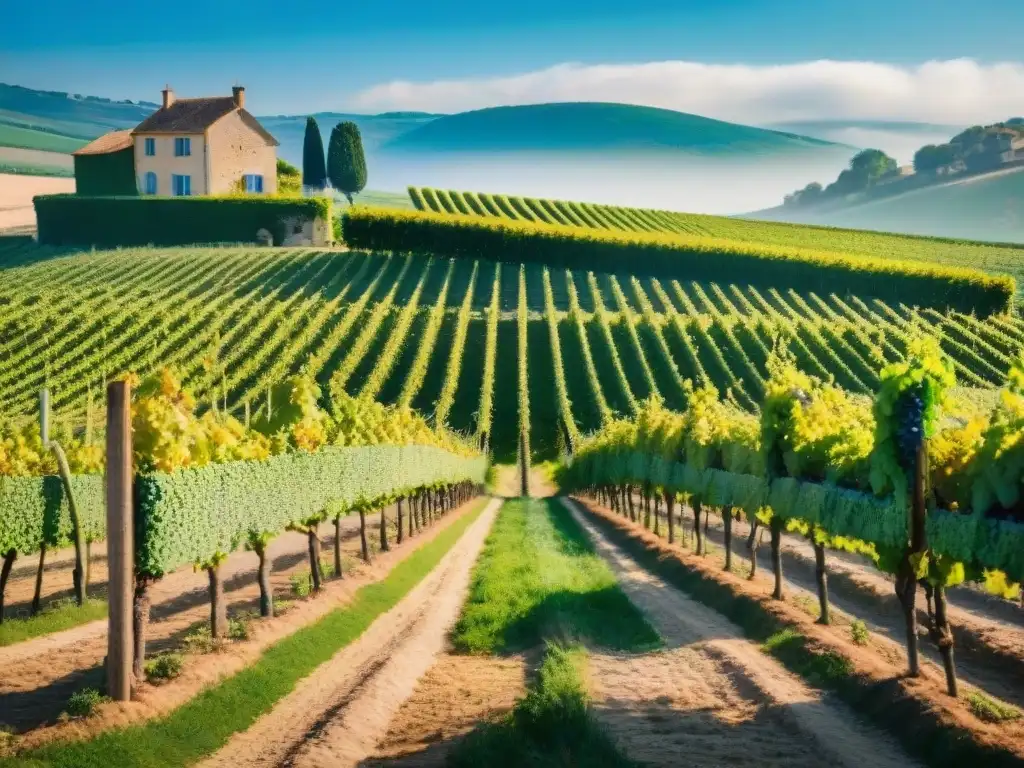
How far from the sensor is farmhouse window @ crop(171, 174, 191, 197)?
120 m

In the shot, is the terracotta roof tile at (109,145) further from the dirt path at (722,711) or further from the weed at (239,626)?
the dirt path at (722,711)

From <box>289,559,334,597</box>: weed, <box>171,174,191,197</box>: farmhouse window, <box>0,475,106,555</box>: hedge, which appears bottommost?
<box>289,559,334,597</box>: weed

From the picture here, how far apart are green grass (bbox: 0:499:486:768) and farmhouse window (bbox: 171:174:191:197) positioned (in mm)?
99139

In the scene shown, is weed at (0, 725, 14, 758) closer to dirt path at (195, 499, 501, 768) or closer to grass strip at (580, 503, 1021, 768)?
dirt path at (195, 499, 501, 768)

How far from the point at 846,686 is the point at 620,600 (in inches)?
363

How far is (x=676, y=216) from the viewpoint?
147 m

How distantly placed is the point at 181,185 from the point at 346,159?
43255 millimetres

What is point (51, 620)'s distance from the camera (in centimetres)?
2450

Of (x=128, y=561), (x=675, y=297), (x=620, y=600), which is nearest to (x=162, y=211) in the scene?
(x=675, y=297)

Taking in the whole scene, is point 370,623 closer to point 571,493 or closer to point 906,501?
point 906,501

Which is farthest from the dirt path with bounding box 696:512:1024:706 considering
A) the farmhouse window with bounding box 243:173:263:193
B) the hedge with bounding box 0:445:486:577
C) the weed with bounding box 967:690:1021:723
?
the farmhouse window with bounding box 243:173:263:193

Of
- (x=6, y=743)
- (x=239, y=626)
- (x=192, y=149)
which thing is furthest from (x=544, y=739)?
(x=192, y=149)

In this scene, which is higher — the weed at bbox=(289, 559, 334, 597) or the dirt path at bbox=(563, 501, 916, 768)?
the dirt path at bbox=(563, 501, 916, 768)

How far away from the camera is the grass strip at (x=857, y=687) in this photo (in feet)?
50.7
